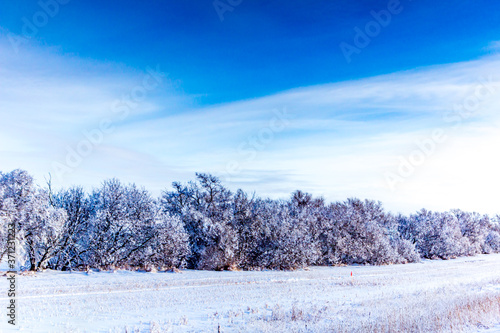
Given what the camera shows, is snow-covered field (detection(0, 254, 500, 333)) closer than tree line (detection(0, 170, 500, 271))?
Yes

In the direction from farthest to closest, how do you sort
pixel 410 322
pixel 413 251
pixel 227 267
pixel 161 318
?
pixel 413 251
pixel 227 267
pixel 161 318
pixel 410 322

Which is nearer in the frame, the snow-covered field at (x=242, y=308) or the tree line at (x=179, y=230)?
the snow-covered field at (x=242, y=308)

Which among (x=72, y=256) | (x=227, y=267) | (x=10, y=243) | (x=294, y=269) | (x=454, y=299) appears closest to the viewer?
(x=454, y=299)

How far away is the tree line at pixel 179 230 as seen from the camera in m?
31.0

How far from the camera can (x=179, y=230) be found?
38.0m

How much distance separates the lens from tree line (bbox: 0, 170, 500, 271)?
31.0 m

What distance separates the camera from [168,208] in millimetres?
44500

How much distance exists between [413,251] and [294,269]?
25.5 m

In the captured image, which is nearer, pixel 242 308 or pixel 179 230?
pixel 242 308

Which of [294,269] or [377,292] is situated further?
[294,269]

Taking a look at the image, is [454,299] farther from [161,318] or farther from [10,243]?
[10,243]

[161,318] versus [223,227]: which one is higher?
[223,227]

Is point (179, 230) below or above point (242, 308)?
above

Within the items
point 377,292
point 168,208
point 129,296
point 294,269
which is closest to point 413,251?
point 294,269
